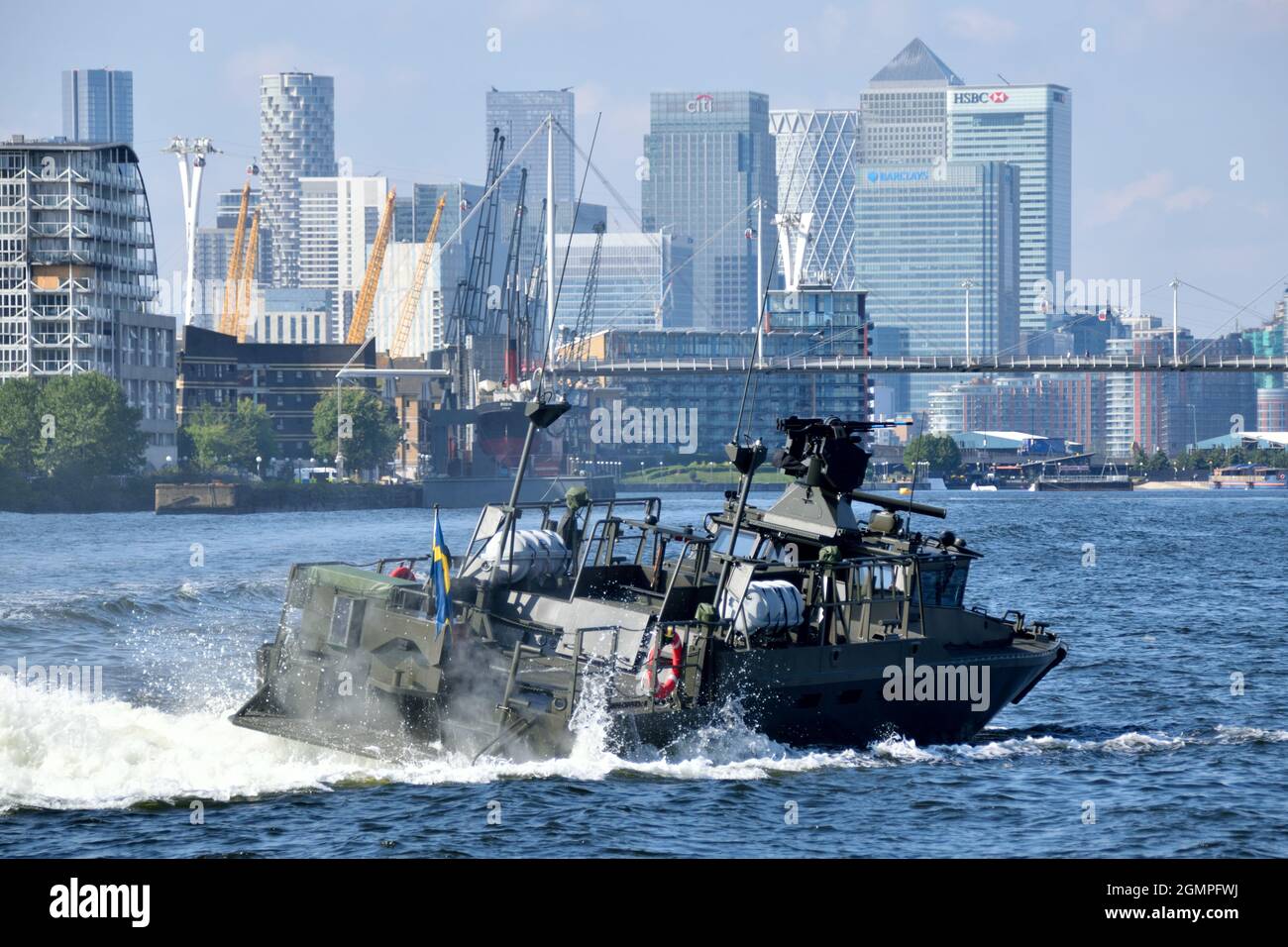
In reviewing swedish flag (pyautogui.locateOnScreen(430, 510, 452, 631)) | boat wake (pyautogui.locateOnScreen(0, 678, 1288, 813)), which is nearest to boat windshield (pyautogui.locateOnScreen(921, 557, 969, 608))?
boat wake (pyautogui.locateOnScreen(0, 678, 1288, 813))

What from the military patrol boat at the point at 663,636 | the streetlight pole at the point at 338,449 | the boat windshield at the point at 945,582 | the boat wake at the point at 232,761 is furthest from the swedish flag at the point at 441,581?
the streetlight pole at the point at 338,449

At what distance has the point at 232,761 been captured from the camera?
94.8ft

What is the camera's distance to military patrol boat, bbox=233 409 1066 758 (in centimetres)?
2825

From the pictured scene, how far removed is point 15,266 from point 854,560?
158m

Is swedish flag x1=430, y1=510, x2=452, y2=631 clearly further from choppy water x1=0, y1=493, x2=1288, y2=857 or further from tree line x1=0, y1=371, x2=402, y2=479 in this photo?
tree line x1=0, y1=371, x2=402, y2=479

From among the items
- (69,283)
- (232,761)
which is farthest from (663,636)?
(69,283)

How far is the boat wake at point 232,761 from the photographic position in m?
27.3

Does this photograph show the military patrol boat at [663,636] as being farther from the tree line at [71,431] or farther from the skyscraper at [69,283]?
the skyscraper at [69,283]

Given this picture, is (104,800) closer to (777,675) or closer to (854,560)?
A: (777,675)

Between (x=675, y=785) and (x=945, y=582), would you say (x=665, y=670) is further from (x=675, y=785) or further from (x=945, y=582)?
(x=945, y=582)

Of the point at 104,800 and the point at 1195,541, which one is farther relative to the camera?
the point at 1195,541

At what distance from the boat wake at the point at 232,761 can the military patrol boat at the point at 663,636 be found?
0.34m
